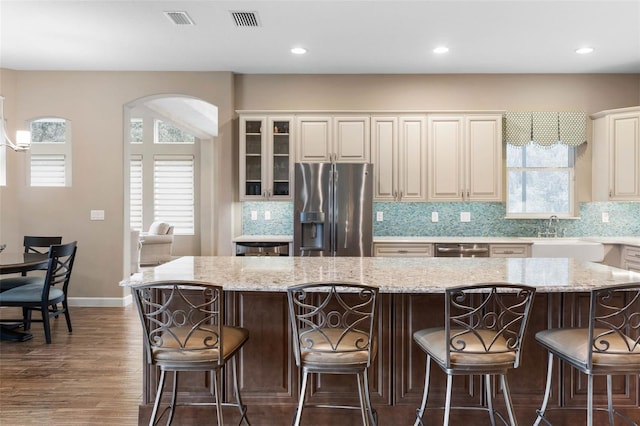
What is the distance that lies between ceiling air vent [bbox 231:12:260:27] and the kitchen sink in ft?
12.5

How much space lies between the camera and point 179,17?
12.7 feet

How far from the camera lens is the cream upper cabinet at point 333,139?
17.4 feet

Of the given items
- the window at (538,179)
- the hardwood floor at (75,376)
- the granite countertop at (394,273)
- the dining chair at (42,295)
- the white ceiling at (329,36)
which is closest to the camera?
the granite countertop at (394,273)

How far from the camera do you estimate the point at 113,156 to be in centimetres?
553

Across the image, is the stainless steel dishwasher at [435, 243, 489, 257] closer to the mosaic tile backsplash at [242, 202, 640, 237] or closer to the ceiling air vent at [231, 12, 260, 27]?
the mosaic tile backsplash at [242, 202, 640, 237]

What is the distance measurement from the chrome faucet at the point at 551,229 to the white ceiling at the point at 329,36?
1844mm

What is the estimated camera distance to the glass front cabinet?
209 inches

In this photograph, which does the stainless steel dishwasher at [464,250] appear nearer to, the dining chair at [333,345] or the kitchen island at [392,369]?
the kitchen island at [392,369]

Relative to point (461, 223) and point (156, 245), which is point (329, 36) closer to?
point (461, 223)

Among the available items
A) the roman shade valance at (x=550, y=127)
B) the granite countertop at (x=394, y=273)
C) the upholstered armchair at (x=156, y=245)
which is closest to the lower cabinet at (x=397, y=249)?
the granite countertop at (x=394, y=273)

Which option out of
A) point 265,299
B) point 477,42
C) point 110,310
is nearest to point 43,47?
point 110,310

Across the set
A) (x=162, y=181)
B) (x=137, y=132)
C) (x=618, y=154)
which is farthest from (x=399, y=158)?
(x=137, y=132)

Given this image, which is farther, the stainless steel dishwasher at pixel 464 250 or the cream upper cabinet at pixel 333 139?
the cream upper cabinet at pixel 333 139

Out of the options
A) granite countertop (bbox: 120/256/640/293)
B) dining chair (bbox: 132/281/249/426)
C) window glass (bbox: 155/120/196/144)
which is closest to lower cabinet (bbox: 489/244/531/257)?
granite countertop (bbox: 120/256/640/293)
